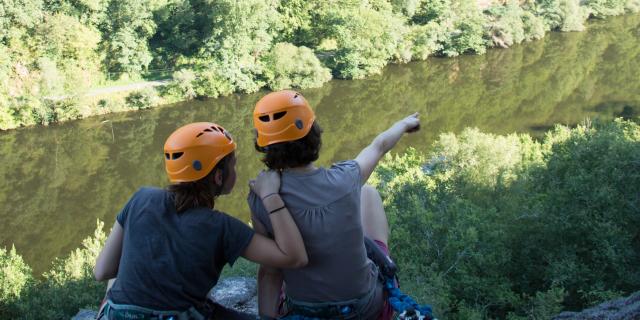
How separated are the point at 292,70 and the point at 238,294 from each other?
26.7 m

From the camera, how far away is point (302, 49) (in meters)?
33.3

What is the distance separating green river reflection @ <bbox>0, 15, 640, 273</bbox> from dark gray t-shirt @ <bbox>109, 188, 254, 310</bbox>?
1707cm

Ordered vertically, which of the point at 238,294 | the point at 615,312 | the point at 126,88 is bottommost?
the point at 126,88


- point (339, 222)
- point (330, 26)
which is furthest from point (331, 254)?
point (330, 26)

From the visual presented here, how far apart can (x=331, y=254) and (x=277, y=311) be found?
18.3 inches

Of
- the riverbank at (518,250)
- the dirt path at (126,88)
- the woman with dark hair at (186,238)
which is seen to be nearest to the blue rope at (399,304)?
the woman with dark hair at (186,238)

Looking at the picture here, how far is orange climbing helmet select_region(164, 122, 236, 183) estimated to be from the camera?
247 centimetres

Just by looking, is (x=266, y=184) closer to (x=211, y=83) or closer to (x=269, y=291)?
(x=269, y=291)

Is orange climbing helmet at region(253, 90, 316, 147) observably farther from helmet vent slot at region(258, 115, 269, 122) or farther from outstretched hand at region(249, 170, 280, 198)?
outstretched hand at region(249, 170, 280, 198)

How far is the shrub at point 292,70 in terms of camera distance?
3231 centimetres

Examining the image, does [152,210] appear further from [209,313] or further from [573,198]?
[573,198]

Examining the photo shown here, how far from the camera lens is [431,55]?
38.8 m

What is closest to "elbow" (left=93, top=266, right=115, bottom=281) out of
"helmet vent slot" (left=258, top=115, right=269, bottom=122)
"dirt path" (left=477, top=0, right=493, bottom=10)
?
"helmet vent slot" (left=258, top=115, right=269, bottom=122)

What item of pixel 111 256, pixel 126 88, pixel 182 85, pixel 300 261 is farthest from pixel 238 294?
pixel 126 88
